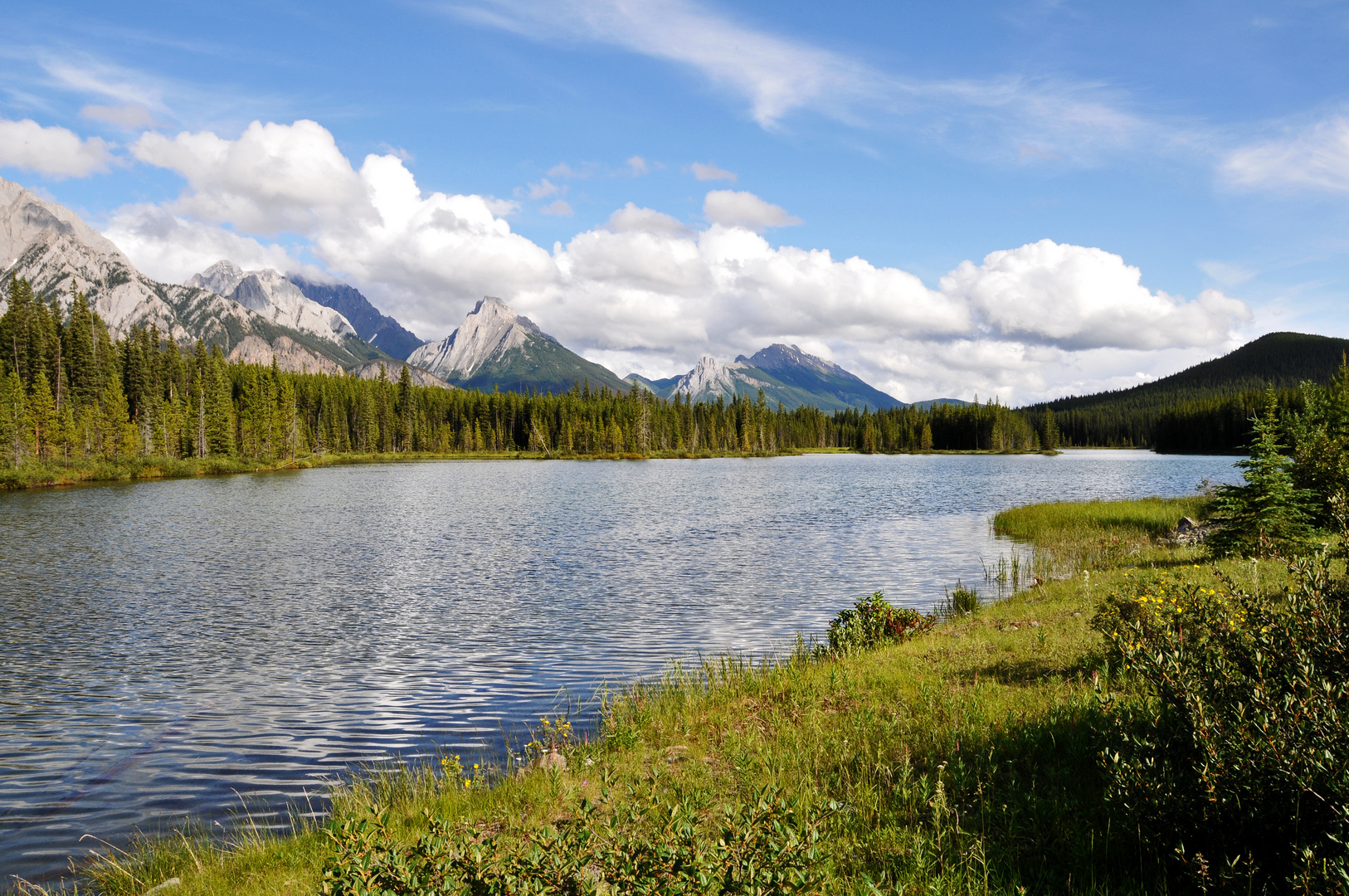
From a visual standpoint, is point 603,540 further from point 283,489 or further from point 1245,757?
point 283,489

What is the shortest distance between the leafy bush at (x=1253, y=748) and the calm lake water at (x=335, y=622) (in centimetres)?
1093

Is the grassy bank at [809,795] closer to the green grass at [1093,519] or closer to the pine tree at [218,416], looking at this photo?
the green grass at [1093,519]

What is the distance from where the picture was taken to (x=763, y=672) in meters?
14.6

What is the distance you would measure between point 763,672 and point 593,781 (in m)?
5.70

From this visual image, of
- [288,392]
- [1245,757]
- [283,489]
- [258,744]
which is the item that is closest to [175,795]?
[258,744]

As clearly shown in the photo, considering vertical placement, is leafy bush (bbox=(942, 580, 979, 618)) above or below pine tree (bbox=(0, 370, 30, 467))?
below

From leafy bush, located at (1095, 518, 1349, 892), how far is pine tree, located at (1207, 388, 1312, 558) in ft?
64.1

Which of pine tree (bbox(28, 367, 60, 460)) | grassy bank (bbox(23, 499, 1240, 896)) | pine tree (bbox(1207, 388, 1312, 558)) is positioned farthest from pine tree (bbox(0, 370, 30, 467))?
pine tree (bbox(1207, 388, 1312, 558))

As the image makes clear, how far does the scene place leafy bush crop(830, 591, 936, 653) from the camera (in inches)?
675

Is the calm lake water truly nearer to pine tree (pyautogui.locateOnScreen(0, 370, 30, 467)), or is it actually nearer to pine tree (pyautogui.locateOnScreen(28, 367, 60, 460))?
pine tree (pyautogui.locateOnScreen(0, 370, 30, 467))

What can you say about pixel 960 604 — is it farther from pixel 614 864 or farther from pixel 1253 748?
pixel 614 864

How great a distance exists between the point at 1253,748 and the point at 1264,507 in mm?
23425

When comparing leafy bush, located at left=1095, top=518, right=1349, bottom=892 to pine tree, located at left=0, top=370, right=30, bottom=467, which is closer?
leafy bush, located at left=1095, top=518, right=1349, bottom=892

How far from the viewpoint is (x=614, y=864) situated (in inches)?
197
